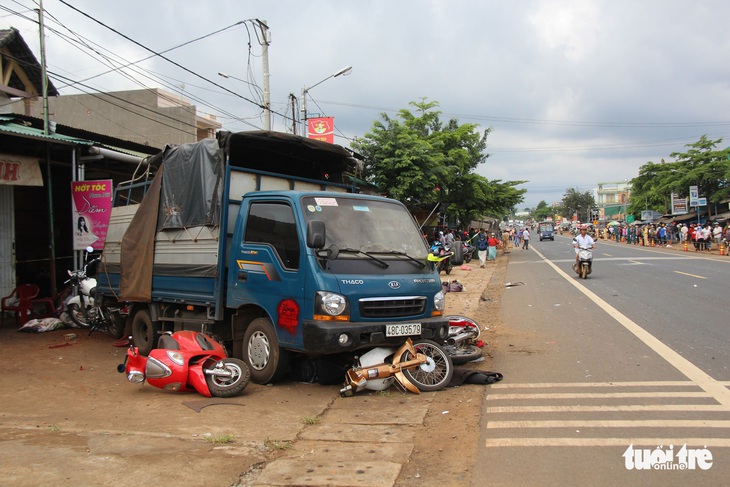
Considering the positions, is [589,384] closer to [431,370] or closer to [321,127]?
[431,370]

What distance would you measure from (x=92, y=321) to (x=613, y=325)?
Result: 976cm

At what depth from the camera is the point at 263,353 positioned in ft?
21.1

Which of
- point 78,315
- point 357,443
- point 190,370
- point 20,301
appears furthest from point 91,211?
point 357,443

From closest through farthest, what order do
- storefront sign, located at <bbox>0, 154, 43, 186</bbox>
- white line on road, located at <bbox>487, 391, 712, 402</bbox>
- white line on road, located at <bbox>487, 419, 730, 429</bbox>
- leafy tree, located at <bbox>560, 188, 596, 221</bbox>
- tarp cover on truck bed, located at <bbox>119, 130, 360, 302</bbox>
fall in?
white line on road, located at <bbox>487, 419, 730, 429</bbox>
white line on road, located at <bbox>487, 391, 712, 402</bbox>
tarp cover on truck bed, located at <bbox>119, 130, 360, 302</bbox>
storefront sign, located at <bbox>0, 154, 43, 186</bbox>
leafy tree, located at <bbox>560, 188, 596, 221</bbox>

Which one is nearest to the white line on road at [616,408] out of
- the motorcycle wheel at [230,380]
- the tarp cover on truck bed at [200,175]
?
the motorcycle wheel at [230,380]

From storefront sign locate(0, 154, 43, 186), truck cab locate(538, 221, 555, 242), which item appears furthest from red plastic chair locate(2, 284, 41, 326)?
truck cab locate(538, 221, 555, 242)

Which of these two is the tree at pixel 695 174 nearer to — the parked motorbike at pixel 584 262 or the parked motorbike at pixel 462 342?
the parked motorbike at pixel 584 262

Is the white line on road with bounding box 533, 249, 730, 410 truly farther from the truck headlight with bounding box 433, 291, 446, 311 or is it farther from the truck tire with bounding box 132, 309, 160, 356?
the truck tire with bounding box 132, 309, 160, 356

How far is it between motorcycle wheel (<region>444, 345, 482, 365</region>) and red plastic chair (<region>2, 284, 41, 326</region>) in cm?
905

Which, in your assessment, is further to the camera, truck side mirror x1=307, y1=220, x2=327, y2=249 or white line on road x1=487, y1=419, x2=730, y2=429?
truck side mirror x1=307, y1=220, x2=327, y2=249

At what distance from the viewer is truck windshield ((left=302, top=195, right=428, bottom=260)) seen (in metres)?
6.20

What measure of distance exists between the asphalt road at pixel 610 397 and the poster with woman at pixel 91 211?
752cm

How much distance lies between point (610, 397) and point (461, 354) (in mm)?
1956

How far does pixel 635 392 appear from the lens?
551 cm
